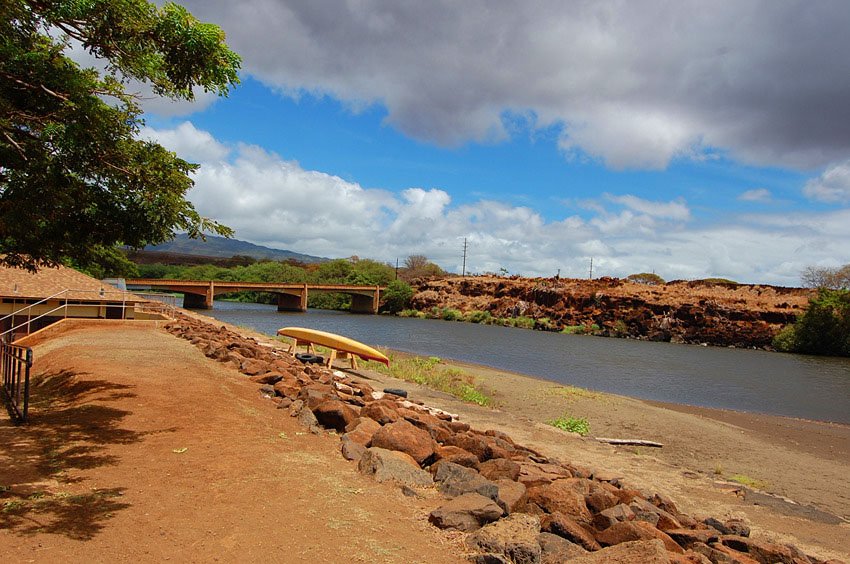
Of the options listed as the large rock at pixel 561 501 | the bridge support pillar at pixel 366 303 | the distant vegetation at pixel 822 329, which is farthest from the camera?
the bridge support pillar at pixel 366 303

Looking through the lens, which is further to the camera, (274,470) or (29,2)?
(274,470)

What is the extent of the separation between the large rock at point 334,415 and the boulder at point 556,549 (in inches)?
175

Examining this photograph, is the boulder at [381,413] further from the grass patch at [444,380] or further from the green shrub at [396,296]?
the green shrub at [396,296]

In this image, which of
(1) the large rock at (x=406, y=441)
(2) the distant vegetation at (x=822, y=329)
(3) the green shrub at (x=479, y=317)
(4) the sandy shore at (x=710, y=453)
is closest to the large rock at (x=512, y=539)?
(1) the large rock at (x=406, y=441)

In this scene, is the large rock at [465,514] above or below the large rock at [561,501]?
above

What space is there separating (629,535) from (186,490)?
447cm

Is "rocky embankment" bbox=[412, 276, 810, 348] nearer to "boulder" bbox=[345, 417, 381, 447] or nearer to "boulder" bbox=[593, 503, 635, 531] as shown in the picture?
"boulder" bbox=[345, 417, 381, 447]

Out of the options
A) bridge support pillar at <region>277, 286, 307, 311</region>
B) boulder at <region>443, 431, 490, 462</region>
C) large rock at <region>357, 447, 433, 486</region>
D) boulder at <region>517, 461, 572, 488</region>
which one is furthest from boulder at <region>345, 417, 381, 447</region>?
bridge support pillar at <region>277, 286, 307, 311</region>

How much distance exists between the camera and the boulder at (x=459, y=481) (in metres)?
Result: 6.37

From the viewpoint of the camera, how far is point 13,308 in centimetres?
2423

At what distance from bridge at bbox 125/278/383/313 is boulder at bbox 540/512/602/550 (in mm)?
72540

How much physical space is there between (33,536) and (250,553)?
178 cm

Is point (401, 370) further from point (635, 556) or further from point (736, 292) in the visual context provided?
point (736, 292)

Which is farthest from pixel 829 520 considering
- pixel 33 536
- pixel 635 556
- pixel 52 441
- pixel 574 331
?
pixel 574 331
